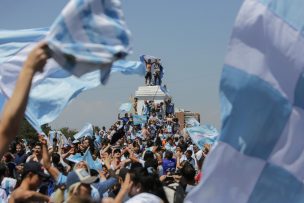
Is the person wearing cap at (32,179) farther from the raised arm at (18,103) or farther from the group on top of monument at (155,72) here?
the group on top of monument at (155,72)

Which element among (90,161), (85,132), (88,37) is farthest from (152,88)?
(88,37)

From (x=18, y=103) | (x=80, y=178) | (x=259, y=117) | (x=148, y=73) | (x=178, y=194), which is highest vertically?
(x=18, y=103)

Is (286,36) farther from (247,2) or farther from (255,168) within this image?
(255,168)

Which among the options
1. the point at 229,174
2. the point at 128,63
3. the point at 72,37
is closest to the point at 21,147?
the point at 128,63

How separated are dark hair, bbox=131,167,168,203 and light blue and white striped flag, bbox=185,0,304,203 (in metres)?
0.60

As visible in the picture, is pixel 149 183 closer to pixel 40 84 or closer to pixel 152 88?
pixel 40 84

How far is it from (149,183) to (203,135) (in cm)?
816

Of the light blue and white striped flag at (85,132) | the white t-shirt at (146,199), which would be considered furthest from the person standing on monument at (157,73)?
the white t-shirt at (146,199)

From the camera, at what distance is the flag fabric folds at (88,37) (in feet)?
8.46

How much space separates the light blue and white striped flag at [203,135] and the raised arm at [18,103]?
10.00 metres

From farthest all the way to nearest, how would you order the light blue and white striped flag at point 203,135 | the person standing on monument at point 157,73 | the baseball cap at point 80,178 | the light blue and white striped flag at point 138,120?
the person standing on monument at point 157,73 < the light blue and white striped flag at point 138,120 < the light blue and white striped flag at point 203,135 < the baseball cap at point 80,178

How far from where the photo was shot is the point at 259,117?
14.1ft

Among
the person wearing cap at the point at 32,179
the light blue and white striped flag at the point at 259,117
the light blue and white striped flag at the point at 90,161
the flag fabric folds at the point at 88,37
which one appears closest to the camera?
the flag fabric folds at the point at 88,37

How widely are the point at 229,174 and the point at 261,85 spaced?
2.38 ft
